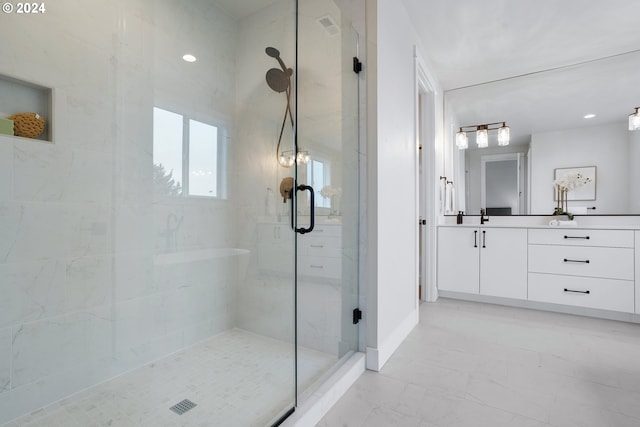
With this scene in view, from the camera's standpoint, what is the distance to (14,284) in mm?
1264

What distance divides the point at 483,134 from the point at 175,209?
3.35m

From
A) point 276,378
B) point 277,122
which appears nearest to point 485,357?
point 276,378

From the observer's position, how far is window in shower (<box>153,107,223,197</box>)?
1641 mm

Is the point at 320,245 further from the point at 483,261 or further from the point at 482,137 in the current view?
the point at 482,137

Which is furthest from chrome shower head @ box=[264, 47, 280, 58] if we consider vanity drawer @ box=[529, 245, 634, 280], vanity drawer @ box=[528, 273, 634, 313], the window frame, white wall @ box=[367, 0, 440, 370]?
vanity drawer @ box=[528, 273, 634, 313]

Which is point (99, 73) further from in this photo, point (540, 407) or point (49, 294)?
point (540, 407)

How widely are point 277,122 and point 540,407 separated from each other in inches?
75.9

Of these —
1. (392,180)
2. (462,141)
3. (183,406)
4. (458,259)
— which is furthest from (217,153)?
(462,141)

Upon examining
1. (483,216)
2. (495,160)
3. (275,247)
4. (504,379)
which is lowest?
(504,379)

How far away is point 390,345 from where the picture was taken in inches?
79.7

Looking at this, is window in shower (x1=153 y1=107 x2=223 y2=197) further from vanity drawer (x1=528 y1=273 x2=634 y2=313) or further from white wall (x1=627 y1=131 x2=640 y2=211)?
white wall (x1=627 y1=131 x2=640 y2=211)

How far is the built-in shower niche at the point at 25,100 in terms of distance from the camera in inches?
46.5

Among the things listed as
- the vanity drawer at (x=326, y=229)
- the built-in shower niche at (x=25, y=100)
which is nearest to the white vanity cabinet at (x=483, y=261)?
the vanity drawer at (x=326, y=229)

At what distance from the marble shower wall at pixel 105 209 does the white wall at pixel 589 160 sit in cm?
315
